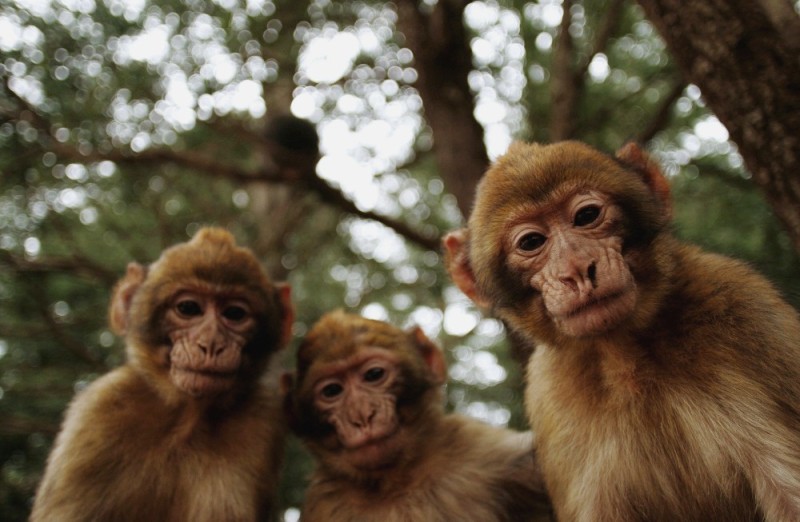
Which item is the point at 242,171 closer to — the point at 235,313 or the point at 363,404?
the point at 235,313

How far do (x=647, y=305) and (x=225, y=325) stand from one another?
2528 millimetres

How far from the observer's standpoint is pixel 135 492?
13.9 ft

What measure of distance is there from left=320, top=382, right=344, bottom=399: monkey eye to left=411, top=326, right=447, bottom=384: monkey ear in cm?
75

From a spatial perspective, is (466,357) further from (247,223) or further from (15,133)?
(15,133)

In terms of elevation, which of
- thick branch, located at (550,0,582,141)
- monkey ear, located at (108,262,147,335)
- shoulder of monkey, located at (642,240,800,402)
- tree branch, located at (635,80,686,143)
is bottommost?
shoulder of monkey, located at (642,240,800,402)

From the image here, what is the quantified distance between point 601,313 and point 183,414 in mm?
2874

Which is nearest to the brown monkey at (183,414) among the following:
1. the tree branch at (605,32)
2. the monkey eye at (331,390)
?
the monkey eye at (331,390)

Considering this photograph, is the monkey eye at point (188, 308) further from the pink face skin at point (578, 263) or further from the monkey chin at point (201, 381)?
the pink face skin at point (578, 263)

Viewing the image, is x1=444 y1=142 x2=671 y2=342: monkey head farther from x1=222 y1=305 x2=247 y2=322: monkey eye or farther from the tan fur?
x1=222 y1=305 x2=247 y2=322: monkey eye

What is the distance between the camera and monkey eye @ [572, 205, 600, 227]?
3023mm

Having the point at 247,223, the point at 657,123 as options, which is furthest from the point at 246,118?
the point at 657,123

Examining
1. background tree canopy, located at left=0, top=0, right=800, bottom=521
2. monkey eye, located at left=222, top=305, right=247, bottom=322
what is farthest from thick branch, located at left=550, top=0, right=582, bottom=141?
monkey eye, located at left=222, top=305, right=247, bottom=322

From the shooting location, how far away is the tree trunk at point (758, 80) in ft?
10.7

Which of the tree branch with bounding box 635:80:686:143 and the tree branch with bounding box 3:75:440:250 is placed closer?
the tree branch with bounding box 635:80:686:143
